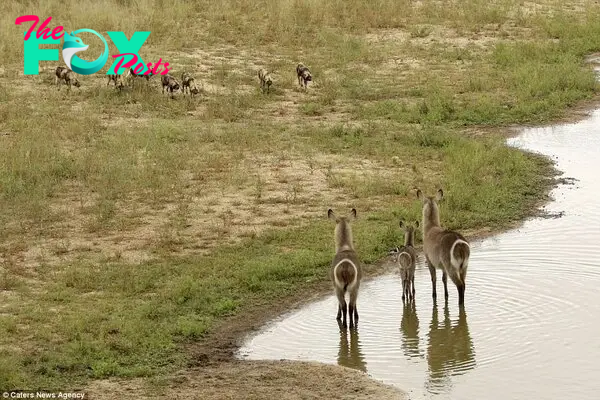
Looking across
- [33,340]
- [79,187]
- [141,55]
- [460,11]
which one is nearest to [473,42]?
[460,11]

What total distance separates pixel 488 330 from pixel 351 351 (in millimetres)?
1379

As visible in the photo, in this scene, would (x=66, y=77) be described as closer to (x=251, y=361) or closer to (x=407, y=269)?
(x=407, y=269)

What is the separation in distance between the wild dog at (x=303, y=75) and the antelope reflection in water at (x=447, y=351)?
403 inches

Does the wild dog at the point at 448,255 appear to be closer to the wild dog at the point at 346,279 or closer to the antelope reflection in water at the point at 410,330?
the antelope reflection in water at the point at 410,330

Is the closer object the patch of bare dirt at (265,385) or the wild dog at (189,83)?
the patch of bare dirt at (265,385)

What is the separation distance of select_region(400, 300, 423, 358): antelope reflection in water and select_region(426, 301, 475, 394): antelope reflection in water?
0.13m

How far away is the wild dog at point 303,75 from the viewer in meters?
20.9

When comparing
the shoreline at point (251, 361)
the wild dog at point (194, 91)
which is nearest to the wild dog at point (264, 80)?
the wild dog at point (194, 91)

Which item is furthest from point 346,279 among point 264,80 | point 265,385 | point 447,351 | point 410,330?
point 264,80

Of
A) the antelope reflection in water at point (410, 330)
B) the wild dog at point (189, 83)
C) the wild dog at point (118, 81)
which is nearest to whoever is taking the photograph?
the antelope reflection in water at point (410, 330)

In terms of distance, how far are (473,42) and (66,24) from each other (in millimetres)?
9068

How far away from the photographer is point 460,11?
26.6 metres

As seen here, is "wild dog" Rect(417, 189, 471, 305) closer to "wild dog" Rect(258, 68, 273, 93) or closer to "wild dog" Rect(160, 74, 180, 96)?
"wild dog" Rect(160, 74, 180, 96)

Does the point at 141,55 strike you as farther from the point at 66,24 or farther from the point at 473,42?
the point at 473,42
